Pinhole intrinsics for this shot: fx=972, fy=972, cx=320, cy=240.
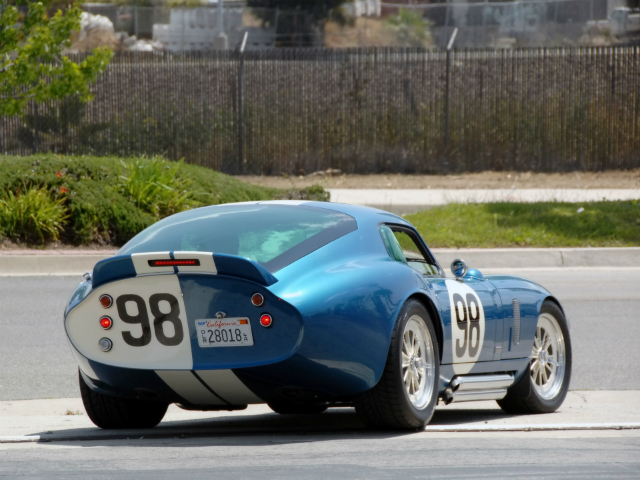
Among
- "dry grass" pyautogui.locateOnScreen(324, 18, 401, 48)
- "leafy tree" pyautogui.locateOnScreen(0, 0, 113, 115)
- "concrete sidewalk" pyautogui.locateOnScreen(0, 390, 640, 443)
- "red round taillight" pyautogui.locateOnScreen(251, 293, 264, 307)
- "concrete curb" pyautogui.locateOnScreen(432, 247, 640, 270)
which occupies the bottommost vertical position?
"concrete curb" pyautogui.locateOnScreen(432, 247, 640, 270)

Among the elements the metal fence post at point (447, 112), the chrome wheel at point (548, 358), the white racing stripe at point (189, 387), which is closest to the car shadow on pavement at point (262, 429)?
the white racing stripe at point (189, 387)

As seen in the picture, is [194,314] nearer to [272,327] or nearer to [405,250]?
[272,327]

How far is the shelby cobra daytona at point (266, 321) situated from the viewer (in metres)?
4.64

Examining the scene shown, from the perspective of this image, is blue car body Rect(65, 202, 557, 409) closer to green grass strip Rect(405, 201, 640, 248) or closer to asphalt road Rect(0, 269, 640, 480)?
asphalt road Rect(0, 269, 640, 480)

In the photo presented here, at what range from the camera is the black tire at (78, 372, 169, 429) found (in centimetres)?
537

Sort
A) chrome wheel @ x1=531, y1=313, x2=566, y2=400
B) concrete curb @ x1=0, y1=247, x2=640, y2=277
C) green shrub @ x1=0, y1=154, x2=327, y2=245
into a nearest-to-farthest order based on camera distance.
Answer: chrome wheel @ x1=531, y1=313, x2=566, y2=400, concrete curb @ x1=0, y1=247, x2=640, y2=277, green shrub @ x1=0, y1=154, x2=327, y2=245

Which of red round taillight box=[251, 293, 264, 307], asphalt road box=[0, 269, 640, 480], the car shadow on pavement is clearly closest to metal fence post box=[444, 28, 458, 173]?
the car shadow on pavement

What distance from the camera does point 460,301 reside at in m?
5.71

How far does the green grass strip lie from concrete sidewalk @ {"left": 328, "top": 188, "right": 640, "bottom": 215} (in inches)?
44.9

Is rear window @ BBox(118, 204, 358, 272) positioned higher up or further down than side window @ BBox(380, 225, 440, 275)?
higher up

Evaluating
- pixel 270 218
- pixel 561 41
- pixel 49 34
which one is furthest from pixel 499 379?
pixel 561 41

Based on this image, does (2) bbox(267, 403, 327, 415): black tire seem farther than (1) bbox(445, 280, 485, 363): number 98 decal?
No

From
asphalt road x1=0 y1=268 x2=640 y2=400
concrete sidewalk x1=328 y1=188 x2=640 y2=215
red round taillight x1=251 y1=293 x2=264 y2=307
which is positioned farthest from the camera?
concrete sidewalk x1=328 y1=188 x2=640 y2=215

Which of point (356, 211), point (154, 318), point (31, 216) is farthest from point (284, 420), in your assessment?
point (31, 216)
